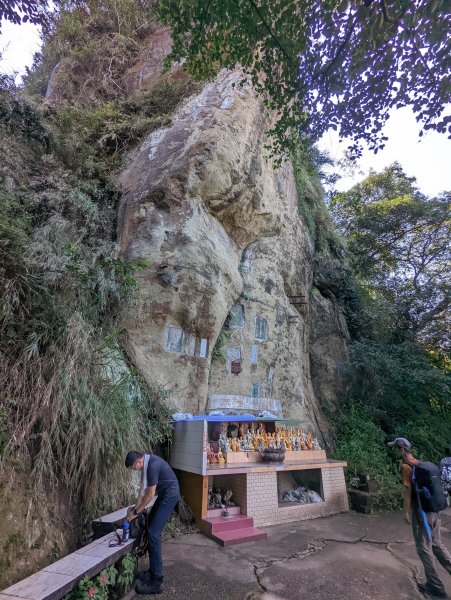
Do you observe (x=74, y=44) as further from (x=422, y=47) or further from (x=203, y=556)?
(x=203, y=556)

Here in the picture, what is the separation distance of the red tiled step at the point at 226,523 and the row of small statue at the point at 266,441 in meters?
1.17

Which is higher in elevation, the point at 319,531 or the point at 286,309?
the point at 286,309

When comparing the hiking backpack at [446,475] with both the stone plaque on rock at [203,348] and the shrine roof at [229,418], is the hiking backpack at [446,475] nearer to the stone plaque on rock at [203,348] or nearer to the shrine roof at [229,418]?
the shrine roof at [229,418]

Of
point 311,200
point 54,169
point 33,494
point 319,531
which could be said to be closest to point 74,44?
point 54,169

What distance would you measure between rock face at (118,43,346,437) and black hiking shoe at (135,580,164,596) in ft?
10.3

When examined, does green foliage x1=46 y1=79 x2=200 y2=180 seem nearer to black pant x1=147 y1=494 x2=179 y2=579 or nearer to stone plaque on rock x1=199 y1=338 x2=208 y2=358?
stone plaque on rock x1=199 y1=338 x2=208 y2=358

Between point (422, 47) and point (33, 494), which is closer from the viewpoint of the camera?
point (33, 494)

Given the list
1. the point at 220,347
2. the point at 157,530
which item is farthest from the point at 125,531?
the point at 220,347

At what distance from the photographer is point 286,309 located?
32.4ft

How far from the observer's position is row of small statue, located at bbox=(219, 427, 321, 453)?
21.4 feet

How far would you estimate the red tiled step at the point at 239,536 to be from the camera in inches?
185

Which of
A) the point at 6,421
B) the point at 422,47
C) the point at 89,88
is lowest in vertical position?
the point at 6,421

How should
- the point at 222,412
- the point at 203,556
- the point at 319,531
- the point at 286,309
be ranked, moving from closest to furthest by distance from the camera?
the point at 203,556 → the point at 319,531 → the point at 222,412 → the point at 286,309

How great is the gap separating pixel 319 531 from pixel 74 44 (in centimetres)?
1507
